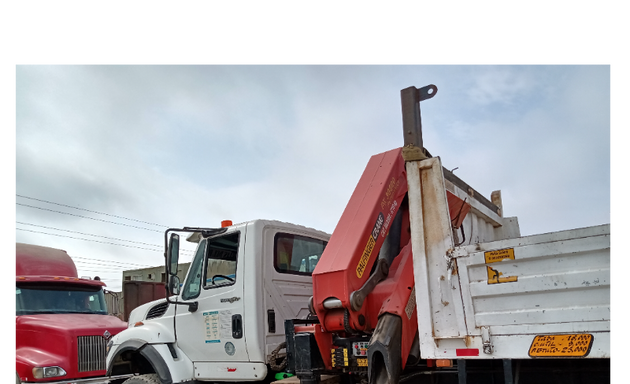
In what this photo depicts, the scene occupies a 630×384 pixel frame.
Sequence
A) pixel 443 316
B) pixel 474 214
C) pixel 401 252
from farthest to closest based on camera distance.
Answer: pixel 474 214 → pixel 401 252 → pixel 443 316

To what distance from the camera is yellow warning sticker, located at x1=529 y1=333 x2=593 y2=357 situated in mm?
2682

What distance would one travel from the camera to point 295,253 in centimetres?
543

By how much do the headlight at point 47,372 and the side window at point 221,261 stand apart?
3.06m

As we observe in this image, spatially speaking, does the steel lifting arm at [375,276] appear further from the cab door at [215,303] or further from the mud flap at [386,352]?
the cab door at [215,303]

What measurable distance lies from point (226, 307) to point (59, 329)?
3.26 meters

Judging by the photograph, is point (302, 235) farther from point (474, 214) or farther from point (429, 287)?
point (429, 287)

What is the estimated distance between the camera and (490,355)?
297 cm

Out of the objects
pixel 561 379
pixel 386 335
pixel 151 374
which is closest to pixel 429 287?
pixel 386 335

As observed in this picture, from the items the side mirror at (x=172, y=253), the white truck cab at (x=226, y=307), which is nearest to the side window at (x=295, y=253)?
the white truck cab at (x=226, y=307)

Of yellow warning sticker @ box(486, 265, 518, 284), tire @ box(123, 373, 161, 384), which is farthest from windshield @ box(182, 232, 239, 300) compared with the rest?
yellow warning sticker @ box(486, 265, 518, 284)

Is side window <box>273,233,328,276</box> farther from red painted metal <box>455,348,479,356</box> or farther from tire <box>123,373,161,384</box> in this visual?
red painted metal <box>455,348,479,356</box>

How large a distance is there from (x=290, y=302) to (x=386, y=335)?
6.21 feet

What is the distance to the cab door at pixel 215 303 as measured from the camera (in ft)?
A: 15.8

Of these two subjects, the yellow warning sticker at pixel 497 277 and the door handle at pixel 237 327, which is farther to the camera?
the door handle at pixel 237 327
